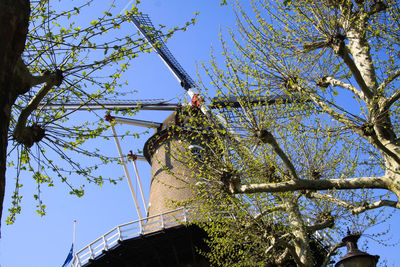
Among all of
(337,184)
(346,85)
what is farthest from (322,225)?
(337,184)

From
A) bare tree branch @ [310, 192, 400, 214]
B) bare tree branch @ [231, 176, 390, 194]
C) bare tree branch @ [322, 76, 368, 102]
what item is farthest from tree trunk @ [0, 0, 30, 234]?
bare tree branch @ [310, 192, 400, 214]

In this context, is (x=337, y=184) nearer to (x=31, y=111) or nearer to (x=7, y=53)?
(x=31, y=111)

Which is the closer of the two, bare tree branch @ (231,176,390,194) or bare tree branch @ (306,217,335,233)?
bare tree branch @ (231,176,390,194)

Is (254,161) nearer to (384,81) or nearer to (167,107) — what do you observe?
(384,81)

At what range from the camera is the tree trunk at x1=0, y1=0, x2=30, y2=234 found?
3.06 meters

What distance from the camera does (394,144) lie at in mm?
8266

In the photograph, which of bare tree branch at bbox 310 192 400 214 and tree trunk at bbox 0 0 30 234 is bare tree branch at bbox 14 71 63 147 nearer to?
tree trunk at bbox 0 0 30 234

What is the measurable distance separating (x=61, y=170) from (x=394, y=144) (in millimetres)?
6562

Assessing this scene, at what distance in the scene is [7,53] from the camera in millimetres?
3131

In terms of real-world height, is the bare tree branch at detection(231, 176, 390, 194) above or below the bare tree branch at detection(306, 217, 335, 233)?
below

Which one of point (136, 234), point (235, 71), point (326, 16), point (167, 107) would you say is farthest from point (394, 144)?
point (167, 107)

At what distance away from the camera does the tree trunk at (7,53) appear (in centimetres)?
306

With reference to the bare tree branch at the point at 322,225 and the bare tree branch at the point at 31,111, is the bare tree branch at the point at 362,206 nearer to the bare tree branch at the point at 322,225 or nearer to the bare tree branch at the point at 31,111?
the bare tree branch at the point at 322,225

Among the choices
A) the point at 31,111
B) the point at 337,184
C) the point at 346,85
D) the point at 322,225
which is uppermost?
the point at 346,85
